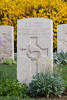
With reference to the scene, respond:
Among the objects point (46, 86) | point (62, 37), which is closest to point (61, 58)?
point (62, 37)

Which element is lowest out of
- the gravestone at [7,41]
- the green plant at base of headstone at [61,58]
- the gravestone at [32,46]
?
the green plant at base of headstone at [61,58]

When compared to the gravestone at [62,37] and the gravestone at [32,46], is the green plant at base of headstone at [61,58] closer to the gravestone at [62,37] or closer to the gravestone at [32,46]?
the gravestone at [62,37]

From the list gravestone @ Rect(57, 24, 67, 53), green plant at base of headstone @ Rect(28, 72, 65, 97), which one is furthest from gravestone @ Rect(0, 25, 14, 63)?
green plant at base of headstone @ Rect(28, 72, 65, 97)

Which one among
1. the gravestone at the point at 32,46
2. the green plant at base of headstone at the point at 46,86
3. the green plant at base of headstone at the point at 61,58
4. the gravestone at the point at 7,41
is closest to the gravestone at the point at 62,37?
the green plant at base of headstone at the point at 61,58

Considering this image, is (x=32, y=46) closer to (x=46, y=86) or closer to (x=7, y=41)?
(x=46, y=86)

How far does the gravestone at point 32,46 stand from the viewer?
730cm

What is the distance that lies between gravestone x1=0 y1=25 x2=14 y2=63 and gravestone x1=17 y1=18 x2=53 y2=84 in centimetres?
589

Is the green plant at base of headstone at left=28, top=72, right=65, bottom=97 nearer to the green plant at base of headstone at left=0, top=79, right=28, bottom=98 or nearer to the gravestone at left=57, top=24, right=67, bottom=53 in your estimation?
the green plant at base of headstone at left=0, top=79, right=28, bottom=98

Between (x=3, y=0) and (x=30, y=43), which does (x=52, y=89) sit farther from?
(x=3, y=0)

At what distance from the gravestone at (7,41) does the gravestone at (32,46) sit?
5891mm

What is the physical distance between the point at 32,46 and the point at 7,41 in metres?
6.16

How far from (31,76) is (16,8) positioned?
467 inches

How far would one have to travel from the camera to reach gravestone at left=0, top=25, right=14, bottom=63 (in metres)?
13.3

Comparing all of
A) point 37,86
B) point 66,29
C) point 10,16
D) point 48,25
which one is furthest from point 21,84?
point 10,16
